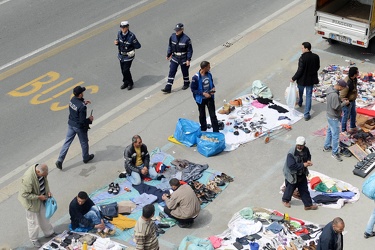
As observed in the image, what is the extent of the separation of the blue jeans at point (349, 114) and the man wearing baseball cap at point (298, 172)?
275cm

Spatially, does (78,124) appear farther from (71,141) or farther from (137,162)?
(137,162)

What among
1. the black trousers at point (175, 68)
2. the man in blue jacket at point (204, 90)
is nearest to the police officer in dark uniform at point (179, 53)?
the black trousers at point (175, 68)

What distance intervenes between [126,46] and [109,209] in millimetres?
5635

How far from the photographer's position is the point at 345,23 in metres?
18.0

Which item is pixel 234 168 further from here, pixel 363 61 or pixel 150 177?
pixel 363 61

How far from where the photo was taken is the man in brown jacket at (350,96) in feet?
47.9

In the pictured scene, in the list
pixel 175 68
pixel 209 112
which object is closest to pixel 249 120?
pixel 209 112

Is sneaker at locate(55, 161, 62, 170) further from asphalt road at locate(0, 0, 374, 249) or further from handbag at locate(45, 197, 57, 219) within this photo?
handbag at locate(45, 197, 57, 219)

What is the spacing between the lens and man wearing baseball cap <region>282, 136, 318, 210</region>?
40.7 ft

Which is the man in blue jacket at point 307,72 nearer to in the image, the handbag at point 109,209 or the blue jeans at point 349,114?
the blue jeans at point 349,114

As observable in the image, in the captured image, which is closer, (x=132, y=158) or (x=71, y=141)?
(x=132, y=158)

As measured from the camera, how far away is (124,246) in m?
12.2

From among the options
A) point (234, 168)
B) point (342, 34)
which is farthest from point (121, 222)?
point (342, 34)

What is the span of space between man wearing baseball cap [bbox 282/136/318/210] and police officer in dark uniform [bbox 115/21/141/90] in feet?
20.3
